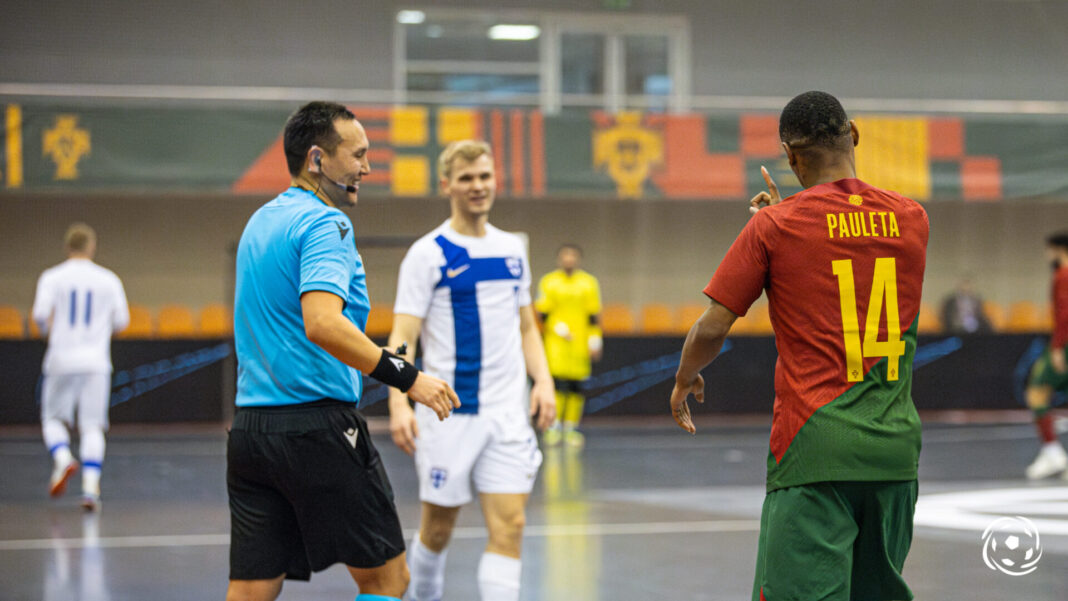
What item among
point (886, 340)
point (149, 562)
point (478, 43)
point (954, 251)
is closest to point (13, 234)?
point (478, 43)

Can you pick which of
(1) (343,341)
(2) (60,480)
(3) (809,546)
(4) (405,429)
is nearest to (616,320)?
(2) (60,480)

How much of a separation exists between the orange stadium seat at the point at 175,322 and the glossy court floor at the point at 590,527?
3.46 metres

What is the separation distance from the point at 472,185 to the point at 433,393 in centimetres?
176

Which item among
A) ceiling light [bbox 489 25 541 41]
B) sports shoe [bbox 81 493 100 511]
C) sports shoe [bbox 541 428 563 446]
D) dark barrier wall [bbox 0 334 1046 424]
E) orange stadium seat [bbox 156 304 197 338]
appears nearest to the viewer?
sports shoe [bbox 81 493 100 511]

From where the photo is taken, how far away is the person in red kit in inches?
406

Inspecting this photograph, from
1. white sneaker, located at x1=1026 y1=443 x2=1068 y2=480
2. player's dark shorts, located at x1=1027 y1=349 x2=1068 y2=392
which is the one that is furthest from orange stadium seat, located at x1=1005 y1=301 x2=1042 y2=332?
white sneaker, located at x1=1026 y1=443 x2=1068 y2=480

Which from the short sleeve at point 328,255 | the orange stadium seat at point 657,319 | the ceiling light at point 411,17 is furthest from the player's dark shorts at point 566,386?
the short sleeve at point 328,255

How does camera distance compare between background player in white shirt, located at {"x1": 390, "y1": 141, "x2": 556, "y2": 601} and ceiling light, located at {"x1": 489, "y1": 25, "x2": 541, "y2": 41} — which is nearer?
background player in white shirt, located at {"x1": 390, "y1": 141, "x2": 556, "y2": 601}

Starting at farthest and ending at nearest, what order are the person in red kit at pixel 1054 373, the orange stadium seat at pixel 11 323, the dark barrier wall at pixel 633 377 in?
the orange stadium seat at pixel 11 323
the dark barrier wall at pixel 633 377
the person in red kit at pixel 1054 373

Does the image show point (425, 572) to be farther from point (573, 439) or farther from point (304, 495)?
point (573, 439)

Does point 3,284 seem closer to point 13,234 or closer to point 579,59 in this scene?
point 13,234

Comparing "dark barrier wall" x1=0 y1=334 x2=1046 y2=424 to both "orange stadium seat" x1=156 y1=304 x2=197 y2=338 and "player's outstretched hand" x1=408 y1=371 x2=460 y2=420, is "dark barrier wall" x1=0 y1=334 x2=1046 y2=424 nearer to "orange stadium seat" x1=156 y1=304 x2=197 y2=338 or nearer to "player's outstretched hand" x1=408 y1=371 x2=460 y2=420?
"orange stadium seat" x1=156 y1=304 x2=197 y2=338

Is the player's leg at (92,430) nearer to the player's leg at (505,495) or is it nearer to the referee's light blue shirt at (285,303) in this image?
the player's leg at (505,495)

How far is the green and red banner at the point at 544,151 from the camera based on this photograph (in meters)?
15.5
